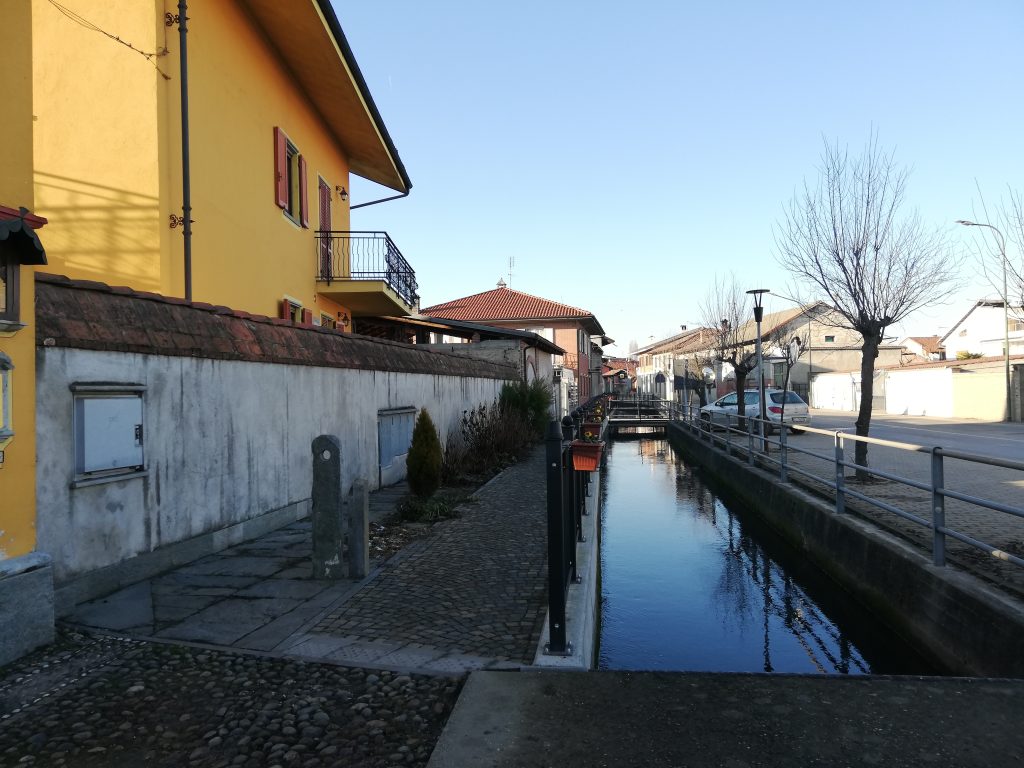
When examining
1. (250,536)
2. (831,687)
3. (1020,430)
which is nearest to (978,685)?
(831,687)

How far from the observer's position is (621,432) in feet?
109

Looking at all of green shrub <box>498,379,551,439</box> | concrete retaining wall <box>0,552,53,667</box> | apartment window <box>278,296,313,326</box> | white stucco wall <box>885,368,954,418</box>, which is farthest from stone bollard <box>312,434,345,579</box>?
white stucco wall <box>885,368,954,418</box>

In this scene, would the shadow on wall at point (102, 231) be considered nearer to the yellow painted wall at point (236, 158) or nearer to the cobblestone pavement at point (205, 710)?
the yellow painted wall at point (236, 158)

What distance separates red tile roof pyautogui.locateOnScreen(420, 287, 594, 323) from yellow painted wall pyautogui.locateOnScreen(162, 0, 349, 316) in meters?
→ 28.9

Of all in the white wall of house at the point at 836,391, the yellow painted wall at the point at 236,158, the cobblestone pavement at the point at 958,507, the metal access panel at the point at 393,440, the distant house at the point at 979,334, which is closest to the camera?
the cobblestone pavement at the point at 958,507

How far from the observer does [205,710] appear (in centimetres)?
322

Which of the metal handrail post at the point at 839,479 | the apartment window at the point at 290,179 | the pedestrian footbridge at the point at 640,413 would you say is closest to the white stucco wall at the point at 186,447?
the apartment window at the point at 290,179

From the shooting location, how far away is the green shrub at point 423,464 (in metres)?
8.88

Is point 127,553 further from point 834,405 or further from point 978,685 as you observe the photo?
point 834,405

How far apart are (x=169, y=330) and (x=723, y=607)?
6011mm

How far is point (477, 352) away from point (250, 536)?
15206 mm

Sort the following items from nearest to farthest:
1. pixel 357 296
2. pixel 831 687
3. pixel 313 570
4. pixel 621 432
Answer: pixel 831 687 → pixel 313 570 → pixel 357 296 → pixel 621 432

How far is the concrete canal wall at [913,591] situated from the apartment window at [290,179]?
981 cm

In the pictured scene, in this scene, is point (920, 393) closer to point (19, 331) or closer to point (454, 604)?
point (454, 604)
